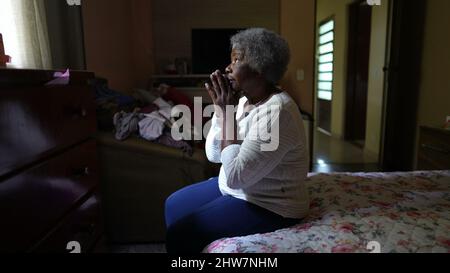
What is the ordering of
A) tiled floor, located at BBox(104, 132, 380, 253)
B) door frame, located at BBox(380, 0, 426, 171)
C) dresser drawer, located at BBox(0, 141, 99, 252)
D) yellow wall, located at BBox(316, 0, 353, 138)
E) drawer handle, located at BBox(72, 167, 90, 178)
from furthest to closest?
yellow wall, located at BBox(316, 0, 353, 138)
tiled floor, located at BBox(104, 132, 380, 253)
door frame, located at BBox(380, 0, 426, 171)
drawer handle, located at BBox(72, 167, 90, 178)
dresser drawer, located at BBox(0, 141, 99, 252)

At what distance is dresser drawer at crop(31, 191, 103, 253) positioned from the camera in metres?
0.97

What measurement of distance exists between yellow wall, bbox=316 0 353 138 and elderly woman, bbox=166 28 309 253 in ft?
14.1

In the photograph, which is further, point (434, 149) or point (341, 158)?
point (341, 158)

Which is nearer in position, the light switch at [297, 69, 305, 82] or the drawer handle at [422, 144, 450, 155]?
the drawer handle at [422, 144, 450, 155]

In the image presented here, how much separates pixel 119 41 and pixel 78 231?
2576 mm

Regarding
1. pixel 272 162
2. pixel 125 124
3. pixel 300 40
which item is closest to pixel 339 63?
pixel 300 40

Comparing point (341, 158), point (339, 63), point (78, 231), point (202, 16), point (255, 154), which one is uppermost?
point (202, 16)

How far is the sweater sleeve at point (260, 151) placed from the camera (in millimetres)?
958

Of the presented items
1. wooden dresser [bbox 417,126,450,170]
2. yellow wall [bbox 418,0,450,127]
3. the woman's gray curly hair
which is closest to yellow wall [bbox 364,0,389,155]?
yellow wall [bbox 418,0,450,127]

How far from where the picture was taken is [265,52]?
3.43 ft

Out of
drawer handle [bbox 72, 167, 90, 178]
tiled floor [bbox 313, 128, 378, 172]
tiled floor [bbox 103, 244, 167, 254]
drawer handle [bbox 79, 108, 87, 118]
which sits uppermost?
drawer handle [bbox 79, 108, 87, 118]

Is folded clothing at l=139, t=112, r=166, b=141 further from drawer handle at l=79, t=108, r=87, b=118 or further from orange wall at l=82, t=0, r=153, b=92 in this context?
orange wall at l=82, t=0, r=153, b=92

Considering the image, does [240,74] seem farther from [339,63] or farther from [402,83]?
[339,63]
